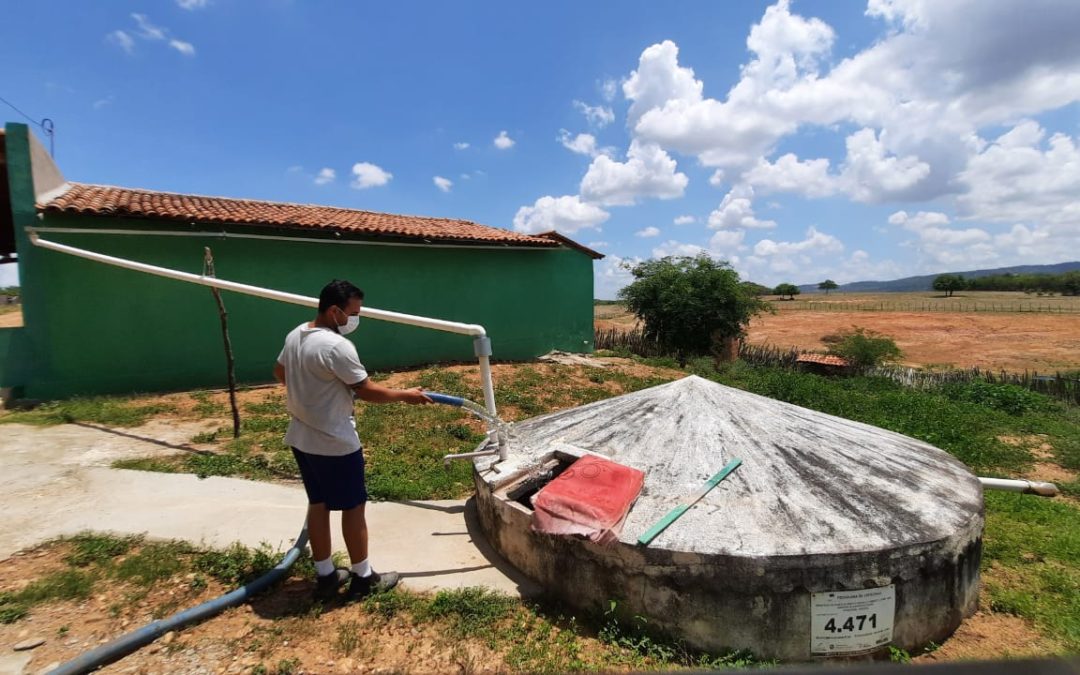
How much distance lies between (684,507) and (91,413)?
25.4 feet

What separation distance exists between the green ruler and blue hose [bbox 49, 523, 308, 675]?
2.12 meters

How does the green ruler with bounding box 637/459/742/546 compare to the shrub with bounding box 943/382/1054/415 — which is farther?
the shrub with bounding box 943/382/1054/415

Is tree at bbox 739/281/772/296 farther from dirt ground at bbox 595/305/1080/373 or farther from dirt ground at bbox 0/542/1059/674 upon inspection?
dirt ground at bbox 0/542/1059/674

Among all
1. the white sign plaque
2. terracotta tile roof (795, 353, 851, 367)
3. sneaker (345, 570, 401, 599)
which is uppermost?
sneaker (345, 570, 401, 599)

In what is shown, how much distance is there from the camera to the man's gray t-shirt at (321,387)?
253cm

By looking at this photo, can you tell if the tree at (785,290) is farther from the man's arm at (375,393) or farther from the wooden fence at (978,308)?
the man's arm at (375,393)

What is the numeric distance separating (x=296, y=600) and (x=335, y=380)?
1303mm

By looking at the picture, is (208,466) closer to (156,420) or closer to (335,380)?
(156,420)

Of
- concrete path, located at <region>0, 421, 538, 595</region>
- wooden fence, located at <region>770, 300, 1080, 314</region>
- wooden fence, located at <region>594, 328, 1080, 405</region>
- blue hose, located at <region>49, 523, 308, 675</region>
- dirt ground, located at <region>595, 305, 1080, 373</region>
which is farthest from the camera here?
wooden fence, located at <region>770, 300, 1080, 314</region>

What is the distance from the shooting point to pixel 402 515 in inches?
157

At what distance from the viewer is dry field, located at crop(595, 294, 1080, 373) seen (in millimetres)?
21516

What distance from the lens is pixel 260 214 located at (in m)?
9.99

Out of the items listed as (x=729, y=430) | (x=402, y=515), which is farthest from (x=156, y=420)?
(x=729, y=430)

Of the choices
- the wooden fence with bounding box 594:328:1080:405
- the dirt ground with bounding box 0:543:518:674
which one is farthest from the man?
the wooden fence with bounding box 594:328:1080:405
